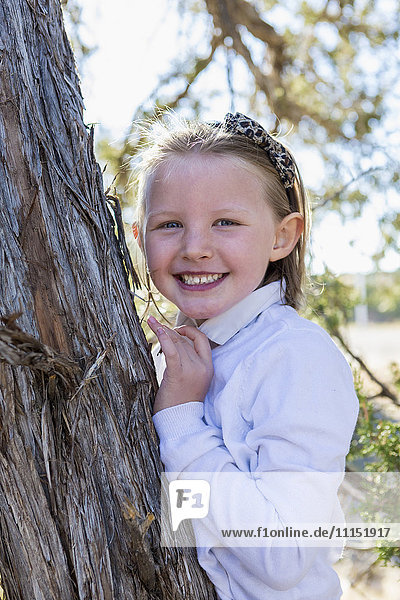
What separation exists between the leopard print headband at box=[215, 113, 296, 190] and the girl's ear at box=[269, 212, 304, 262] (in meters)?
0.09

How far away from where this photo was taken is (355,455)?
104 inches

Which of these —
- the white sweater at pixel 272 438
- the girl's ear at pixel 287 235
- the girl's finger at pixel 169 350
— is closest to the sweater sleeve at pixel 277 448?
the white sweater at pixel 272 438

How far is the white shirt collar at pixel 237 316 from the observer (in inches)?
59.7

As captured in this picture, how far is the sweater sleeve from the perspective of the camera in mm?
1188

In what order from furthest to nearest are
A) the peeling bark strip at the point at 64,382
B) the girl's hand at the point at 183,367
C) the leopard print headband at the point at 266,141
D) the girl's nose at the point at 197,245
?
1. the leopard print headband at the point at 266,141
2. the girl's nose at the point at 197,245
3. the girl's hand at the point at 183,367
4. the peeling bark strip at the point at 64,382

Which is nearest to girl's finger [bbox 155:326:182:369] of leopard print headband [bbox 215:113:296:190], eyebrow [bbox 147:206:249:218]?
eyebrow [bbox 147:206:249:218]

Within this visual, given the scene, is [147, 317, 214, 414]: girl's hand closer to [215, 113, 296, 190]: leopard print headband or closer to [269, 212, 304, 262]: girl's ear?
[269, 212, 304, 262]: girl's ear

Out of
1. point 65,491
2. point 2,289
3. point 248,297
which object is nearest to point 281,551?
point 65,491

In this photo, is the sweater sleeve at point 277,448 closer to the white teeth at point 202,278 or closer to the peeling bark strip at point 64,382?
the peeling bark strip at point 64,382

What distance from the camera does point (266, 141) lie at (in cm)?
159

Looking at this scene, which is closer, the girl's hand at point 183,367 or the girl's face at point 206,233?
the girl's hand at point 183,367

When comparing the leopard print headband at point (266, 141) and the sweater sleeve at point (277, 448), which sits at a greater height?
the leopard print headband at point (266, 141)

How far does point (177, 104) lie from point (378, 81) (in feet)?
4.65

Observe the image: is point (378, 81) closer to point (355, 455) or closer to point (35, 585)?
point (355, 455)
